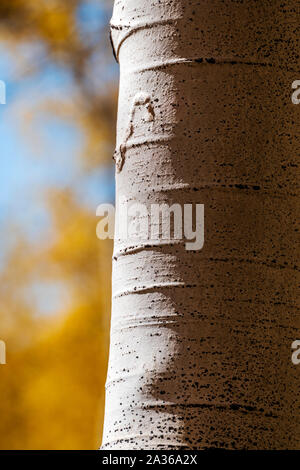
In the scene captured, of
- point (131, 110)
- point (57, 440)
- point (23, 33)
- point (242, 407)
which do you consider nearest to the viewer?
point (242, 407)

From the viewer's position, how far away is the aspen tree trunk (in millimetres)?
646

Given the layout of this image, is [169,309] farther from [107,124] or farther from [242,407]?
[107,124]

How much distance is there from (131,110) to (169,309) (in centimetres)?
20

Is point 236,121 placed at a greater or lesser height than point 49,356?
lesser

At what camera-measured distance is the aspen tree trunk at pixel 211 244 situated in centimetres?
65

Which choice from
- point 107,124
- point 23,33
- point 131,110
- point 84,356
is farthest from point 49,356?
point 131,110

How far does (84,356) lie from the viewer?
9.69 ft

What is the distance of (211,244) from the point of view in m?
0.67

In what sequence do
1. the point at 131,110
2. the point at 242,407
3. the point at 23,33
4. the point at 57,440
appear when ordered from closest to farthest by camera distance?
the point at 242,407 < the point at 131,110 < the point at 57,440 < the point at 23,33

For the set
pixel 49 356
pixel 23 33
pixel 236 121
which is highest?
pixel 23 33

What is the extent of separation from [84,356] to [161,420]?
92.0 inches

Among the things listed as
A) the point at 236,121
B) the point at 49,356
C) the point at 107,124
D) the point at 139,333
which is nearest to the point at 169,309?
the point at 139,333

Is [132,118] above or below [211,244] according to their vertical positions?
above

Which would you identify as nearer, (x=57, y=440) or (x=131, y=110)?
(x=131, y=110)
